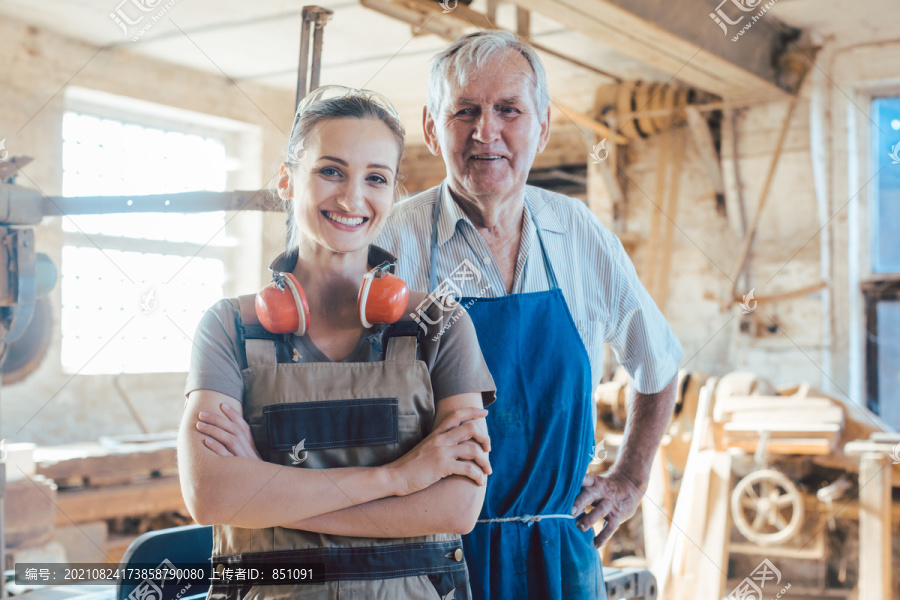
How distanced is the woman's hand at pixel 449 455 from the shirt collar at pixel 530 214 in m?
0.54

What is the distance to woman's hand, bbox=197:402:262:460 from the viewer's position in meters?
1.27

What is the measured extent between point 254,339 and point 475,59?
75 centimetres

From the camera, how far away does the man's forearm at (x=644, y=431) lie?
208 centimetres

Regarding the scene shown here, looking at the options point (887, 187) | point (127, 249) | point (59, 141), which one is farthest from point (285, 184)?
point (127, 249)

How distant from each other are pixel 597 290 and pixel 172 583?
3.77 feet

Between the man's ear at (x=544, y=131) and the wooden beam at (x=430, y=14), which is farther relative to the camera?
the wooden beam at (x=430, y=14)

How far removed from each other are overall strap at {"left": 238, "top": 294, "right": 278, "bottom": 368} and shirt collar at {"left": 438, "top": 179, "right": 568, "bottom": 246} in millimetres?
533

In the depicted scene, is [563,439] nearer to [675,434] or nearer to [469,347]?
[469,347]

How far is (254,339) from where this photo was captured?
1.37m

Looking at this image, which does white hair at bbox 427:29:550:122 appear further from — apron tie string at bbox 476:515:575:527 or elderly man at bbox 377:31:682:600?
apron tie string at bbox 476:515:575:527

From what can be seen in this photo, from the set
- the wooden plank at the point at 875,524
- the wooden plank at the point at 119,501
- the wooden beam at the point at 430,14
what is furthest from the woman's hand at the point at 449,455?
the wooden plank at the point at 875,524

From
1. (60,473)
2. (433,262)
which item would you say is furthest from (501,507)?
(60,473)

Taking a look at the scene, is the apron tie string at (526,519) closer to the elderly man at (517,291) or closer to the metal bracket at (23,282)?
the elderly man at (517,291)

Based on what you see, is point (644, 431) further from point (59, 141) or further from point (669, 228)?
point (59, 141)
